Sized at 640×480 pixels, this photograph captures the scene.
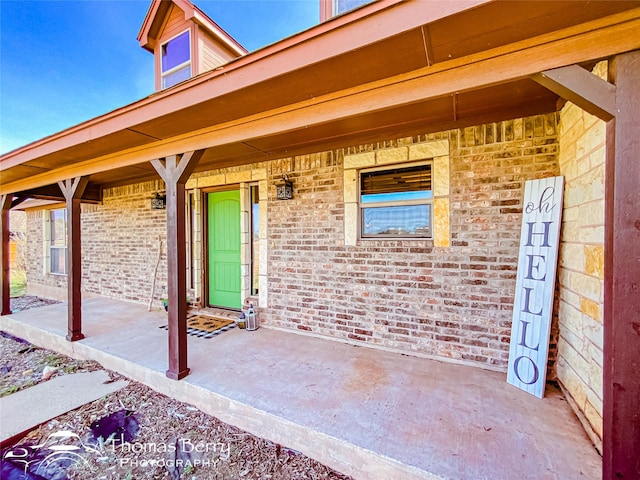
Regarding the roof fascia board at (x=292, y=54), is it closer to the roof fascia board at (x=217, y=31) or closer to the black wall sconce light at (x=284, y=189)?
the black wall sconce light at (x=284, y=189)

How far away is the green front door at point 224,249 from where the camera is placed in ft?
14.4

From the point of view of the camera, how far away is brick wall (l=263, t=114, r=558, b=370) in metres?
2.58

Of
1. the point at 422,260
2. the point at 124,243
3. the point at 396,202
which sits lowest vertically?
the point at 422,260

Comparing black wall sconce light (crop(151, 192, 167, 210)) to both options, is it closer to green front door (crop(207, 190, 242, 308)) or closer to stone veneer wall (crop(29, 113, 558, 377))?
green front door (crop(207, 190, 242, 308))

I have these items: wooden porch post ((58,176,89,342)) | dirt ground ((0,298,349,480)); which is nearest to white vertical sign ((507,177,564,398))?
dirt ground ((0,298,349,480))

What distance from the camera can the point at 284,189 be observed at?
356 centimetres

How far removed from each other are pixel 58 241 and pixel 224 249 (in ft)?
18.7

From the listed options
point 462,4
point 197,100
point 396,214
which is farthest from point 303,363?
point 462,4

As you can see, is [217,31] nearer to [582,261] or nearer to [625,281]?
[582,261]

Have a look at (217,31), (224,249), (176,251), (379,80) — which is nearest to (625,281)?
(379,80)

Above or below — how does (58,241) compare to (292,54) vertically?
below

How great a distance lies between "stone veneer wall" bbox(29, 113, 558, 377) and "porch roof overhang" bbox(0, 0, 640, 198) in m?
0.24

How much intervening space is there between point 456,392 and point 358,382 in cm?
78

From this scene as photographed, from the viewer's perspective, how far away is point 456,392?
227 cm
